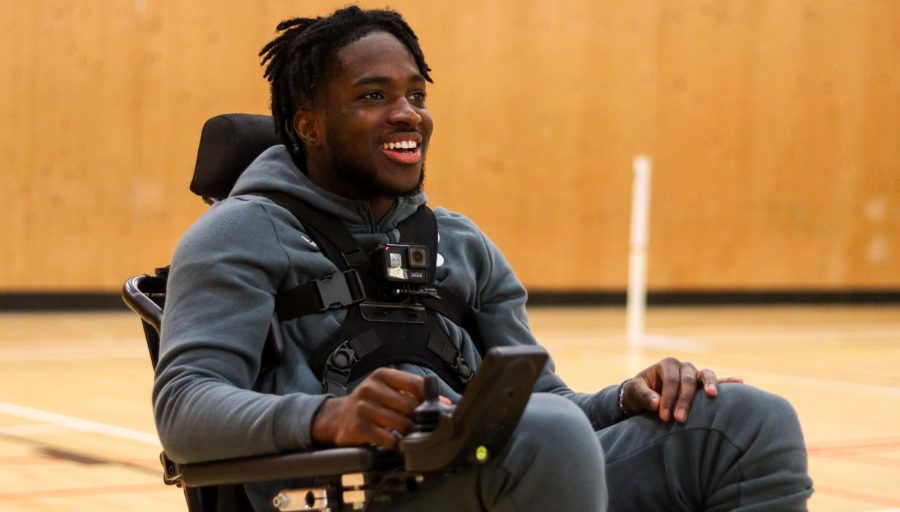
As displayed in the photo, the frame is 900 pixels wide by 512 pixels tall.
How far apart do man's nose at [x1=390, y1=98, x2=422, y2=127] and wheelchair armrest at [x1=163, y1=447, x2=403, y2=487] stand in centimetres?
52

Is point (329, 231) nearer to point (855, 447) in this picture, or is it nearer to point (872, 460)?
point (872, 460)

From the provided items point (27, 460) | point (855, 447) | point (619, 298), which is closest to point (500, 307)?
point (27, 460)

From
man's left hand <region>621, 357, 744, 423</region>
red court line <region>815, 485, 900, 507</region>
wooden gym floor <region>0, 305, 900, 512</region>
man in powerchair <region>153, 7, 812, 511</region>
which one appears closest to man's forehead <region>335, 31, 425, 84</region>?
man in powerchair <region>153, 7, 812, 511</region>

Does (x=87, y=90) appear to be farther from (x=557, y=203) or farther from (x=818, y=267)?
(x=818, y=267)

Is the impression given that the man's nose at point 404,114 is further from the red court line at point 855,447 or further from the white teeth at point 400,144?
the red court line at point 855,447

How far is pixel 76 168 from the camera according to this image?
310 inches

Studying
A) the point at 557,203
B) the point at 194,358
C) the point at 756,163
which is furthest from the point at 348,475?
the point at 756,163

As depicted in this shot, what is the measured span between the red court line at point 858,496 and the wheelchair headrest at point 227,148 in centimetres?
212

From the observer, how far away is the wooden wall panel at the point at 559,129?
7.85 m

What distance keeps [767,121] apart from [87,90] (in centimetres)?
526

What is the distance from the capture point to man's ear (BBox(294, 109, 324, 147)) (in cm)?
189

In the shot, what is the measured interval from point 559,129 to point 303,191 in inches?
304

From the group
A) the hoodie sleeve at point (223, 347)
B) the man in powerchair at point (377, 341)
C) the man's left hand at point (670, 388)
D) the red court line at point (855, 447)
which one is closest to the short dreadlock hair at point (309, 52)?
the man in powerchair at point (377, 341)

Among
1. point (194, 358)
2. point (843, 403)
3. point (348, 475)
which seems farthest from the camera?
point (843, 403)
